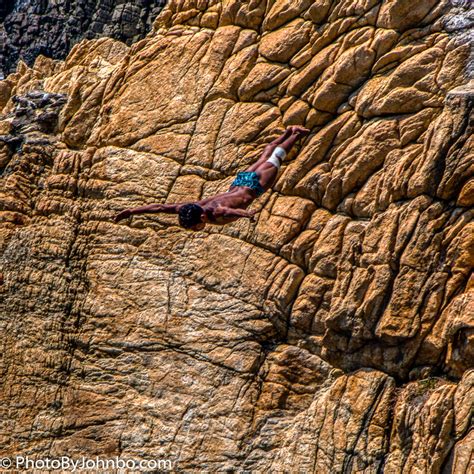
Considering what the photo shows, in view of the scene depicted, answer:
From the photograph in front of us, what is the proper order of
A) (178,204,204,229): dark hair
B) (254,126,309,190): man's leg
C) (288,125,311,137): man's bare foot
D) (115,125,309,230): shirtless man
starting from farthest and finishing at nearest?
(288,125,311,137): man's bare foot → (254,126,309,190): man's leg → (115,125,309,230): shirtless man → (178,204,204,229): dark hair

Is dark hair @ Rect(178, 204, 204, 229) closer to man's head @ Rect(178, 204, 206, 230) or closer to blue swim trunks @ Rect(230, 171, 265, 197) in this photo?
man's head @ Rect(178, 204, 206, 230)

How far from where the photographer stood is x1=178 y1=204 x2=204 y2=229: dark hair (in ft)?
41.8

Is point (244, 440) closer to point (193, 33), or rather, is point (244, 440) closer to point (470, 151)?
point (470, 151)

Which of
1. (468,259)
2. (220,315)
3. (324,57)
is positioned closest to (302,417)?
(220,315)

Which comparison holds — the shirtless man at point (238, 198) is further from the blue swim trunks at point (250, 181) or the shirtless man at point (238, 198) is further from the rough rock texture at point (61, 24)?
the rough rock texture at point (61, 24)

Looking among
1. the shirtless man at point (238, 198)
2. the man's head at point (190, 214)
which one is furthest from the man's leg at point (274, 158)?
the man's head at point (190, 214)

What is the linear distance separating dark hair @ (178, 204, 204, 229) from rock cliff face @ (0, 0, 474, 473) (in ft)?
7.86

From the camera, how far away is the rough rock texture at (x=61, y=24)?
2334cm

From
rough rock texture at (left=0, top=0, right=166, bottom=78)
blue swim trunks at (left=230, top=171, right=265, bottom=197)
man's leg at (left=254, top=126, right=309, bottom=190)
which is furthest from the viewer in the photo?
rough rock texture at (left=0, top=0, right=166, bottom=78)

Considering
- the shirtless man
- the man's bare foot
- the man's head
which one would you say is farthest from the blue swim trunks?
the man's head

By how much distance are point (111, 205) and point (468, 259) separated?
647cm

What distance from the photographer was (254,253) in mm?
15234

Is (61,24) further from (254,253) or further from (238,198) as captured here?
(238,198)

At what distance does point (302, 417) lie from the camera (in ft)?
46.6
